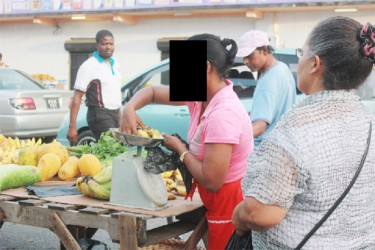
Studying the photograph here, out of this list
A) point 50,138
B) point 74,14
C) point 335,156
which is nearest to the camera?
point 335,156

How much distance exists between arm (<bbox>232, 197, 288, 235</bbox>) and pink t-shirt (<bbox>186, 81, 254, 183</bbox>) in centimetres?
78

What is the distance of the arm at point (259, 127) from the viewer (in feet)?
14.6

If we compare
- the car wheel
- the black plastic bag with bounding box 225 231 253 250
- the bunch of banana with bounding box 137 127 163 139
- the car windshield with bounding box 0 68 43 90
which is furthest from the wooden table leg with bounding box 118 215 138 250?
the car windshield with bounding box 0 68 43 90

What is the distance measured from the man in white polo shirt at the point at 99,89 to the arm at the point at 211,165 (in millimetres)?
3760

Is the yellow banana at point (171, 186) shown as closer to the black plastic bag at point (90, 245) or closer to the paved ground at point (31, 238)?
the black plastic bag at point (90, 245)

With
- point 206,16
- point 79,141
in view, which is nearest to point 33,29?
point 206,16

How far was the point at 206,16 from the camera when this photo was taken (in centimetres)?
1503

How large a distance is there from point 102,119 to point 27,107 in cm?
411

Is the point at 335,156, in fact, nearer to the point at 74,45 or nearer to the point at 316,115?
the point at 316,115

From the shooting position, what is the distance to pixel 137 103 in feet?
10.6

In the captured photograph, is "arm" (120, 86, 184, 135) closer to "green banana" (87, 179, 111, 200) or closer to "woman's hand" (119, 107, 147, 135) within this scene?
"woman's hand" (119, 107, 147, 135)

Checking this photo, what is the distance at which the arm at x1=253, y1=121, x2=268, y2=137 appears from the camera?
4461 mm

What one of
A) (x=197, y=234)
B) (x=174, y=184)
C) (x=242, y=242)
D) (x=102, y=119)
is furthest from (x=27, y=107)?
(x=242, y=242)

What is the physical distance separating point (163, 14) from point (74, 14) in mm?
2489
